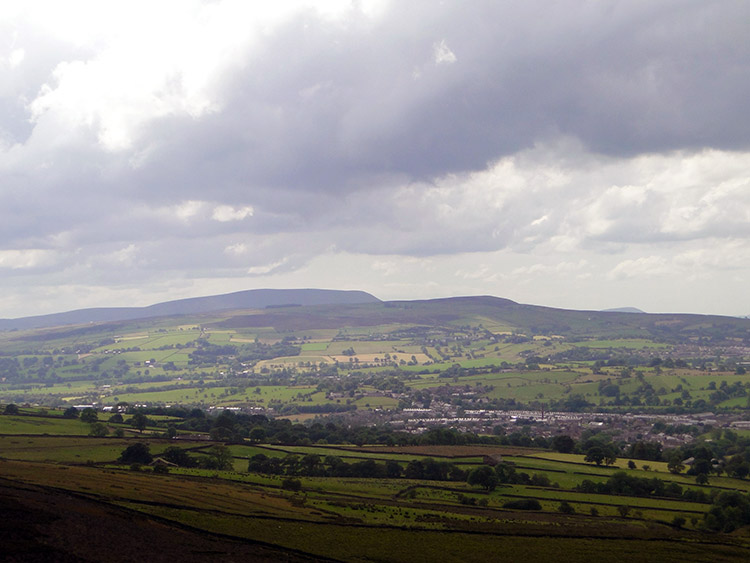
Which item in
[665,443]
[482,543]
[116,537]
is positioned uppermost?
[116,537]

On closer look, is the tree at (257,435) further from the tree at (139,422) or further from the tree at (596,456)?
the tree at (596,456)

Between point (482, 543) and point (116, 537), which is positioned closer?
point (116, 537)

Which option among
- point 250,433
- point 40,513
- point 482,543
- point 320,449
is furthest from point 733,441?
point 40,513

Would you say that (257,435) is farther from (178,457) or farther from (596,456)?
(596,456)

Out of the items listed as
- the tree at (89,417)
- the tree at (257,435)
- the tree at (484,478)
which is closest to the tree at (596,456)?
the tree at (484,478)

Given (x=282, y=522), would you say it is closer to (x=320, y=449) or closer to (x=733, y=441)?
(x=320, y=449)

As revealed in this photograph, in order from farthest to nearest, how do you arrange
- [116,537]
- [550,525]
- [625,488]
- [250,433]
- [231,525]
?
[250,433] < [625,488] < [550,525] < [231,525] < [116,537]
